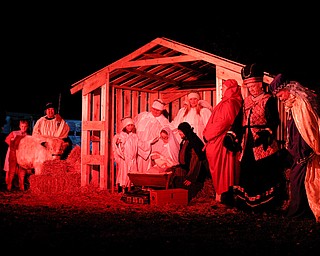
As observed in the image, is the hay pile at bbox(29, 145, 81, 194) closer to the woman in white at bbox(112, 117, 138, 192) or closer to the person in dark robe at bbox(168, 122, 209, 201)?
the woman in white at bbox(112, 117, 138, 192)

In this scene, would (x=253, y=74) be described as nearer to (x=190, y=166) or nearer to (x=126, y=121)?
(x=190, y=166)

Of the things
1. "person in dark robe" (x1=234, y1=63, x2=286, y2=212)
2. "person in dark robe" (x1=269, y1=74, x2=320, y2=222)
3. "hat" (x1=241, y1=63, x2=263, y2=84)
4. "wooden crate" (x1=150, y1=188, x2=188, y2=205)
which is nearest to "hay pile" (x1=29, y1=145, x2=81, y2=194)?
"wooden crate" (x1=150, y1=188, x2=188, y2=205)

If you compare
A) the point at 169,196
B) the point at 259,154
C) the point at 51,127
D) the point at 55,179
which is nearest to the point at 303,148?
the point at 259,154

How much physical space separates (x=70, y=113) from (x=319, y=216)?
850 inches

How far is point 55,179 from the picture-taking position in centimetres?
1188

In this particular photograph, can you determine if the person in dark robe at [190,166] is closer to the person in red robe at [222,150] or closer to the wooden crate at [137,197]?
the wooden crate at [137,197]

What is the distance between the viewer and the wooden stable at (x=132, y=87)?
438 inches

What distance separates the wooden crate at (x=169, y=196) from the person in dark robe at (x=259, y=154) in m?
1.23

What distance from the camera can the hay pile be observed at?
38.7 ft

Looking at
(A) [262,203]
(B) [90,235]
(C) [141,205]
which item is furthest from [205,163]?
(B) [90,235]

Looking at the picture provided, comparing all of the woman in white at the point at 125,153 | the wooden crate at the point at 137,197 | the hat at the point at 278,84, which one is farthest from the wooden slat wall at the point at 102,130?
the hat at the point at 278,84

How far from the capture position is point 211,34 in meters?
25.7

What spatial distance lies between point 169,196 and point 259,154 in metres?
2.03

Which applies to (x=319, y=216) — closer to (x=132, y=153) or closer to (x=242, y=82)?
(x=242, y=82)
